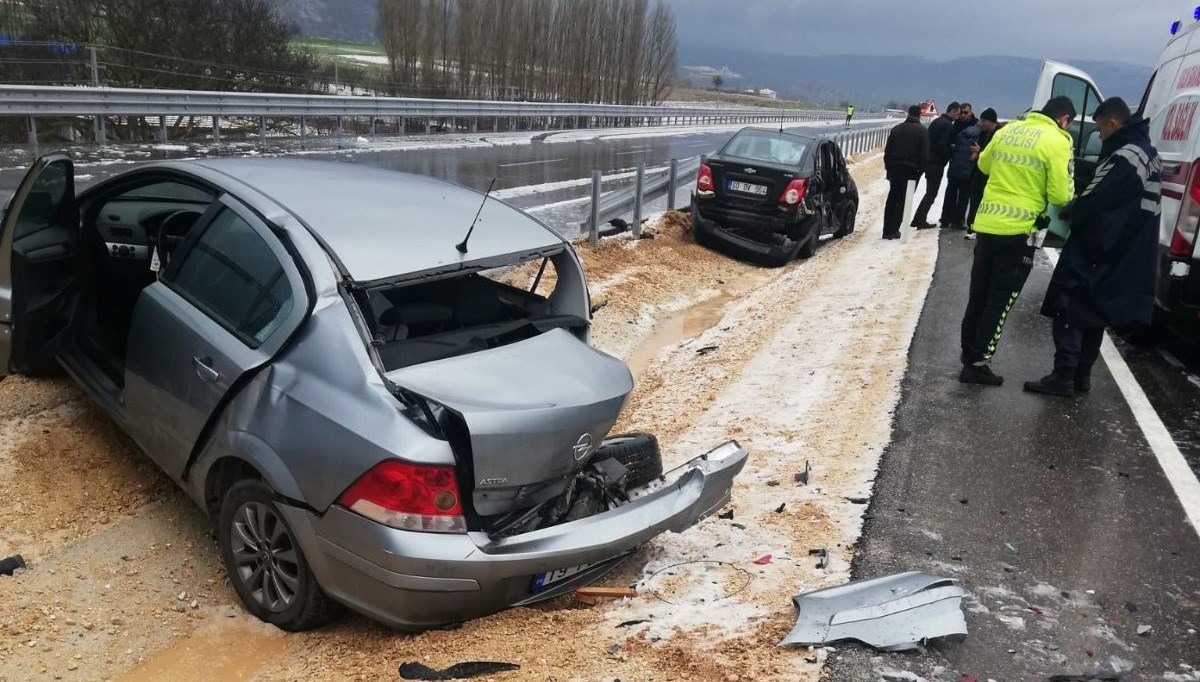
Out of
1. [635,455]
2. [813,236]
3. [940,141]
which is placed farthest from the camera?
[940,141]

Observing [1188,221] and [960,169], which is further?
[960,169]

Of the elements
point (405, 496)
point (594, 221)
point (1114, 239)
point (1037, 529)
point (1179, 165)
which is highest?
point (1179, 165)

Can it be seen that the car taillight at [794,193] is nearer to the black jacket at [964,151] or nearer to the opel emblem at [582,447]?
the black jacket at [964,151]

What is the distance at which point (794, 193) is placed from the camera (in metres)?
11.6

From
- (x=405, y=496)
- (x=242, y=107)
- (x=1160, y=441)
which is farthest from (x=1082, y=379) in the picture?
(x=242, y=107)

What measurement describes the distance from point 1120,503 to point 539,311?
10.2ft

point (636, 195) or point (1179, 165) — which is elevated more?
point (1179, 165)

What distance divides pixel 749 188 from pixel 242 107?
445 inches

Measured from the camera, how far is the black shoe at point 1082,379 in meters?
6.34

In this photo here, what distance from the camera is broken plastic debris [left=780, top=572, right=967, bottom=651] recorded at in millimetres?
3225

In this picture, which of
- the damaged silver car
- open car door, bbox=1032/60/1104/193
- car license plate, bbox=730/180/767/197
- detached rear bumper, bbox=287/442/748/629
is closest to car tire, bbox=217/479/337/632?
the damaged silver car

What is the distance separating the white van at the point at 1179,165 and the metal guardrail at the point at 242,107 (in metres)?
14.8

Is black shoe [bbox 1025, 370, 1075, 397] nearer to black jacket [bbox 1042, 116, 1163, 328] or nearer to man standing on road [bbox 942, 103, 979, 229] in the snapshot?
black jacket [bbox 1042, 116, 1163, 328]

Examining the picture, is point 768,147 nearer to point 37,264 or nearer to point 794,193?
point 794,193
